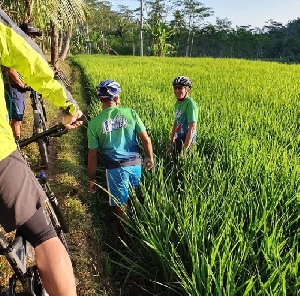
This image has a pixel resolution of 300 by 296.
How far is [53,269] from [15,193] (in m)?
0.34

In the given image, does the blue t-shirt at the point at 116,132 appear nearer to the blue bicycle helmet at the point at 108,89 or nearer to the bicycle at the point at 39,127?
the blue bicycle helmet at the point at 108,89

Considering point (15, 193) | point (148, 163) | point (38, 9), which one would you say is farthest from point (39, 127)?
point (38, 9)

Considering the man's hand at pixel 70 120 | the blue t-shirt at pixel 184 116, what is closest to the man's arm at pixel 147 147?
Answer: the blue t-shirt at pixel 184 116

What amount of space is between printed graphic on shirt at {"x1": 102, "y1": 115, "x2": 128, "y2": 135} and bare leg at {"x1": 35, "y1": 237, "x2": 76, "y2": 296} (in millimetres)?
1484

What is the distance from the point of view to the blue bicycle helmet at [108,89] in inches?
106

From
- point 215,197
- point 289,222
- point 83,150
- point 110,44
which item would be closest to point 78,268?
point 215,197

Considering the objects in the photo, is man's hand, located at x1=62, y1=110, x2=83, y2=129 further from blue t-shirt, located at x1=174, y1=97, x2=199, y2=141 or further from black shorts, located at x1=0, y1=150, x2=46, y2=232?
blue t-shirt, located at x1=174, y1=97, x2=199, y2=141

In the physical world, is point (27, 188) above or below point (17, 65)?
below

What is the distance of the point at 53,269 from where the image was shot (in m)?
1.39

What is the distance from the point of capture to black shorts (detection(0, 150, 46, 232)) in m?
1.29

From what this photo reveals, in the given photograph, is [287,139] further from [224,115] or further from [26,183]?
[26,183]

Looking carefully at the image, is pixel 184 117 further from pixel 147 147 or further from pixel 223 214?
pixel 223 214

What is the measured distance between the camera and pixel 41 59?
1423mm

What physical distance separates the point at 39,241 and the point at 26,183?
0.83ft
